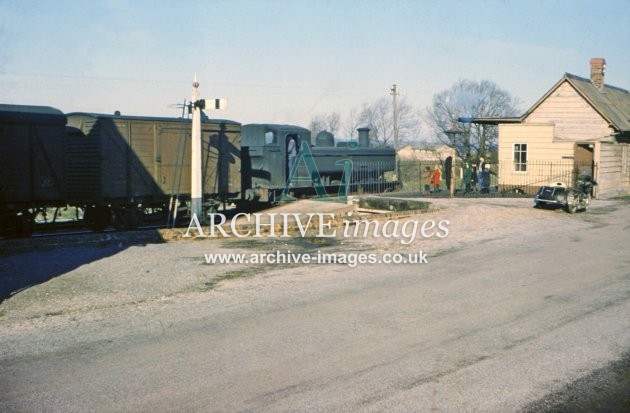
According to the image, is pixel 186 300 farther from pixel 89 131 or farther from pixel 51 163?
Answer: pixel 89 131

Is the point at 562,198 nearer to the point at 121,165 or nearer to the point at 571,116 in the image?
the point at 571,116

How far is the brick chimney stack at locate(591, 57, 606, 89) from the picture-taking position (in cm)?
2764

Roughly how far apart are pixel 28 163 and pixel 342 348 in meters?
11.3

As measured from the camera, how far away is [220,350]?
6562mm

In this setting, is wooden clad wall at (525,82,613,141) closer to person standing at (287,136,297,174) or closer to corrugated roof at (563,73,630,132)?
corrugated roof at (563,73,630,132)

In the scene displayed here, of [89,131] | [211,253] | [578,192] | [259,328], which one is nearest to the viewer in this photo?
[259,328]

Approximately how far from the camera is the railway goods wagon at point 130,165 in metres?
16.7

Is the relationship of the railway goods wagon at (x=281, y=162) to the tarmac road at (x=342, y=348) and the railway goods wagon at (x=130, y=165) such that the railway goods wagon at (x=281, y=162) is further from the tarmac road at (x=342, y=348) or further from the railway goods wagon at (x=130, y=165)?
the tarmac road at (x=342, y=348)

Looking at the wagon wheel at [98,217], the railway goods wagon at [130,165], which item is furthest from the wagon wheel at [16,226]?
the wagon wheel at [98,217]

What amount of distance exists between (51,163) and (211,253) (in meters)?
5.61

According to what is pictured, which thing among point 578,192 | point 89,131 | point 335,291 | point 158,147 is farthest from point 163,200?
A: point 578,192

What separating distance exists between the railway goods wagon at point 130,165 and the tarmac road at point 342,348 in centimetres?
850

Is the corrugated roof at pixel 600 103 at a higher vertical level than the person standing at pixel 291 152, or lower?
higher

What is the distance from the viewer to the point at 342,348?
21.7ft
